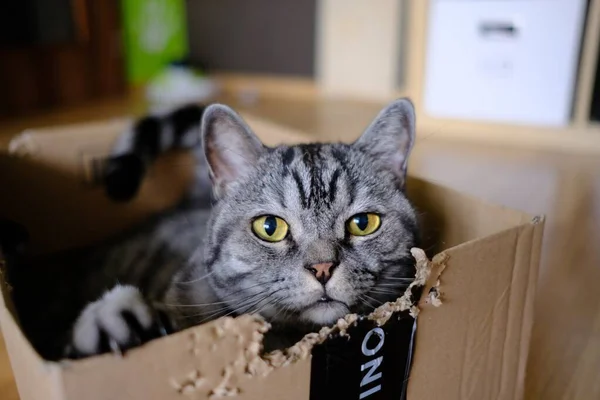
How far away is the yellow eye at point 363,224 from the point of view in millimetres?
856

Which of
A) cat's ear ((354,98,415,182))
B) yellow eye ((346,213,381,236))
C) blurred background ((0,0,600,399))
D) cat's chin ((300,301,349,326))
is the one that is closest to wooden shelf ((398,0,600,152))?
blurred background ((0,0,600,399))

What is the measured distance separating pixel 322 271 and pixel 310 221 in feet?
0.29

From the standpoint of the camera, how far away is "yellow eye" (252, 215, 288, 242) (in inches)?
33.2

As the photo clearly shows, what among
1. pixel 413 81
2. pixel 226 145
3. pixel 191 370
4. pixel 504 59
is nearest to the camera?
pixel 191 370

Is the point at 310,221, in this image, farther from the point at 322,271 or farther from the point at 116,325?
the point at 116,325

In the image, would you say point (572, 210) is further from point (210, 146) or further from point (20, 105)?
point (20, 105)

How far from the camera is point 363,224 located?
0.87 meters

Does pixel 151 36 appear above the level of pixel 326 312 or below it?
above

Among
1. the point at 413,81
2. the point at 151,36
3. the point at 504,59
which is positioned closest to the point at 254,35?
the point at 151,36

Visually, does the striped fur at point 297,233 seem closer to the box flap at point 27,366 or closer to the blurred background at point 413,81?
the box flap at point 27,366

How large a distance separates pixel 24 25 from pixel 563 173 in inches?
102

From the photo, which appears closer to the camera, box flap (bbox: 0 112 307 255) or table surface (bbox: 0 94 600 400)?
table surface (bbox: 0 94 600 400)

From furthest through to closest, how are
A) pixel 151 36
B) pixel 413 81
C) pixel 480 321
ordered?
pixel 151 36 → pixel 413 81 → pixel 480 321

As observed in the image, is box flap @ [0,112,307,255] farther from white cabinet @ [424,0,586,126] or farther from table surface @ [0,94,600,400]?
white cabinet @ [424,0,586,126]
